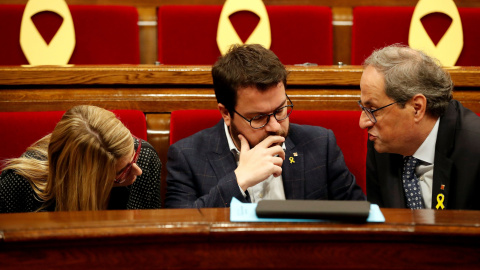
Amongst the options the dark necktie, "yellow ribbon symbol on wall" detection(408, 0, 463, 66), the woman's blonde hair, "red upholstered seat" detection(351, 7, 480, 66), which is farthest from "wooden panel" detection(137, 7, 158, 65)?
the dark necktie

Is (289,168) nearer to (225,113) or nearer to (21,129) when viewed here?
(225,113)

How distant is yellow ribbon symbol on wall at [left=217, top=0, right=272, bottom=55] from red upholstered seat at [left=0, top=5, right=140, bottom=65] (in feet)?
0.77

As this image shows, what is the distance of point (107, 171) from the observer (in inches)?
30.6

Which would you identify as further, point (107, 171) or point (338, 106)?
point (338, 106)

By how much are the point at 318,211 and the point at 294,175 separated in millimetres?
365

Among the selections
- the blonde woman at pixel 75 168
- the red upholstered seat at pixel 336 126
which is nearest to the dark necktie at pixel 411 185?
the red upholstered seat at pixel 336 126

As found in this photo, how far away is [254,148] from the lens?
0.85m

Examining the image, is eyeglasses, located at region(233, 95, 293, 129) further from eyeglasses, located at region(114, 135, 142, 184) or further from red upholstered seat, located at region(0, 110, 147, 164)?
red upholstered seat, located at region(0, 110, 147, 164)

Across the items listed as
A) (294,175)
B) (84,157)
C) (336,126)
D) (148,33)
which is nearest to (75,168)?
(84,157)

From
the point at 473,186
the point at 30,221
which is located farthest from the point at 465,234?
the point at 30,221

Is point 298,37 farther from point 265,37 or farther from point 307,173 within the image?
point 307,173

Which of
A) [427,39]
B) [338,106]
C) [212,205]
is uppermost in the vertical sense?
[427,39]

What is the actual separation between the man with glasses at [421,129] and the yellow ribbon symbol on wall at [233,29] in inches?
23.7

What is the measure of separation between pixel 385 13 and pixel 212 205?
2.87 ft
